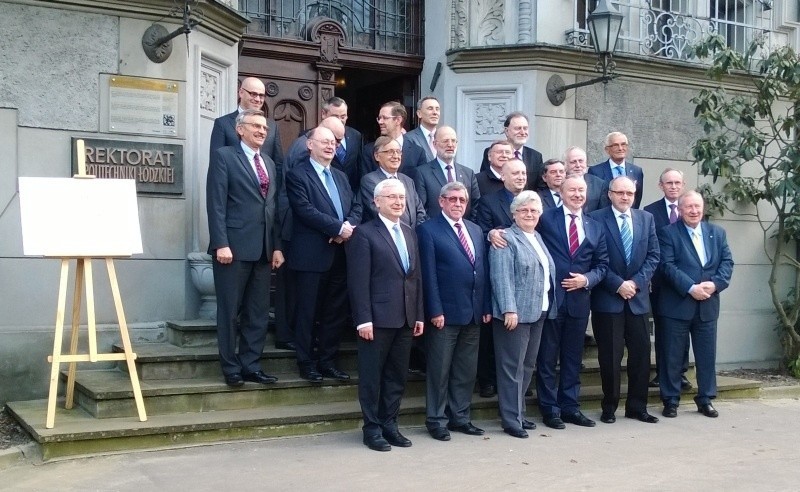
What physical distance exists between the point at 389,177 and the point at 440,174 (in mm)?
543

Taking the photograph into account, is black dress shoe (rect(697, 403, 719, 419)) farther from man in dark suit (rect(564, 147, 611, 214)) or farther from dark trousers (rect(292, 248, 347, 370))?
dark trousers (rect(292, 248, 347, 370))

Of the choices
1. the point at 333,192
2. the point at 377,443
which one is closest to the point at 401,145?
A: the point at 333,192

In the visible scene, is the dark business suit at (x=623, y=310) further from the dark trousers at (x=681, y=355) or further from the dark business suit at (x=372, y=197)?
the dark business suit at (x=372, y=197)

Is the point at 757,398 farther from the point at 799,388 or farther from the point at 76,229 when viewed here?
the point at 76,229

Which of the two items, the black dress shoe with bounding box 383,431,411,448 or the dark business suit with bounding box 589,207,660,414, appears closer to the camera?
the black dress shoe with bounding box 383,431,411,448

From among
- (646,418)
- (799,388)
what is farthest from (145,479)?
(799,388)

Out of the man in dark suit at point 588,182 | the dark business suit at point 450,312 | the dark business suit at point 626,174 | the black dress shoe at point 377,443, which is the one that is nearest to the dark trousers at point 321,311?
the dark business suit at point 450,312

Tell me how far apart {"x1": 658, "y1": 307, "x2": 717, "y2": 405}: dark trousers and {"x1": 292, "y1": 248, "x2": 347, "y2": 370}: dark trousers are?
2.76 metres

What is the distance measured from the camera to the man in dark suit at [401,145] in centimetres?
812

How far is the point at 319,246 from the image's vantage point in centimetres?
751

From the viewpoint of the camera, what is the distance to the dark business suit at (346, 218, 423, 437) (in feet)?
22.5

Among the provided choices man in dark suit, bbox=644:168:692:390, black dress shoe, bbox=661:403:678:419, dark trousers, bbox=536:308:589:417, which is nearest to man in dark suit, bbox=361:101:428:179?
dark trousers, bbox=536:308:589:417

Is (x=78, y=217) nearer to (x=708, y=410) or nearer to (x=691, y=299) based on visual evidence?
(x=691, y=299)

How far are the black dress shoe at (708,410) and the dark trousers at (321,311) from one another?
10.2 ft
